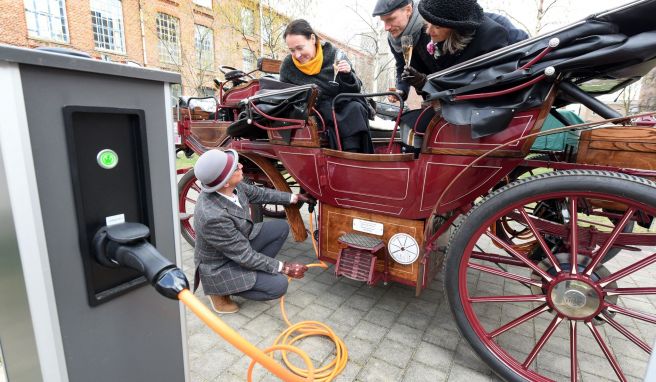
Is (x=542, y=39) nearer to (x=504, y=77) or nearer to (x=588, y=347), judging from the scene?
(x=504, y=77)

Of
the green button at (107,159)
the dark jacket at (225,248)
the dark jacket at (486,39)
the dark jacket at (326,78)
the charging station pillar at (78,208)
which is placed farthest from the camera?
the dark jacket at (326,78)

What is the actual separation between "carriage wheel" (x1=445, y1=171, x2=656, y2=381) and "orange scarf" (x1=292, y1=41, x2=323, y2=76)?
1724mm

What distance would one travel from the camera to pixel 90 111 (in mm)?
752

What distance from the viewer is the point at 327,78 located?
2795 mm

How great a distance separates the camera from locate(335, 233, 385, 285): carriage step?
221 centimetres

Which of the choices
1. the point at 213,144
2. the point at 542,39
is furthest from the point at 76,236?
the point at 213,144

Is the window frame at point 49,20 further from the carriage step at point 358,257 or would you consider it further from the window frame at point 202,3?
the carriage step at point 358,257

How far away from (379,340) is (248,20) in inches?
602

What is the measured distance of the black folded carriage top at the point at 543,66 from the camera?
140 centimetres

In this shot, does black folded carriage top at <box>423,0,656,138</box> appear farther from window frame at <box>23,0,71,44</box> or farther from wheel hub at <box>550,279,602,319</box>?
window frame at <box>23,0,71,44</box>

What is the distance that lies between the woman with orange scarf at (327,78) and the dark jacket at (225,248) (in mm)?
923

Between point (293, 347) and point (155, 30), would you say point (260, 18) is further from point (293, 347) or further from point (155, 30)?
point (293, 347)

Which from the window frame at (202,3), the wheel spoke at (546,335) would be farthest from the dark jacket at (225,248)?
the window frame at (202,3)

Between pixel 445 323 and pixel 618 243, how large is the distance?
111 centimetres
